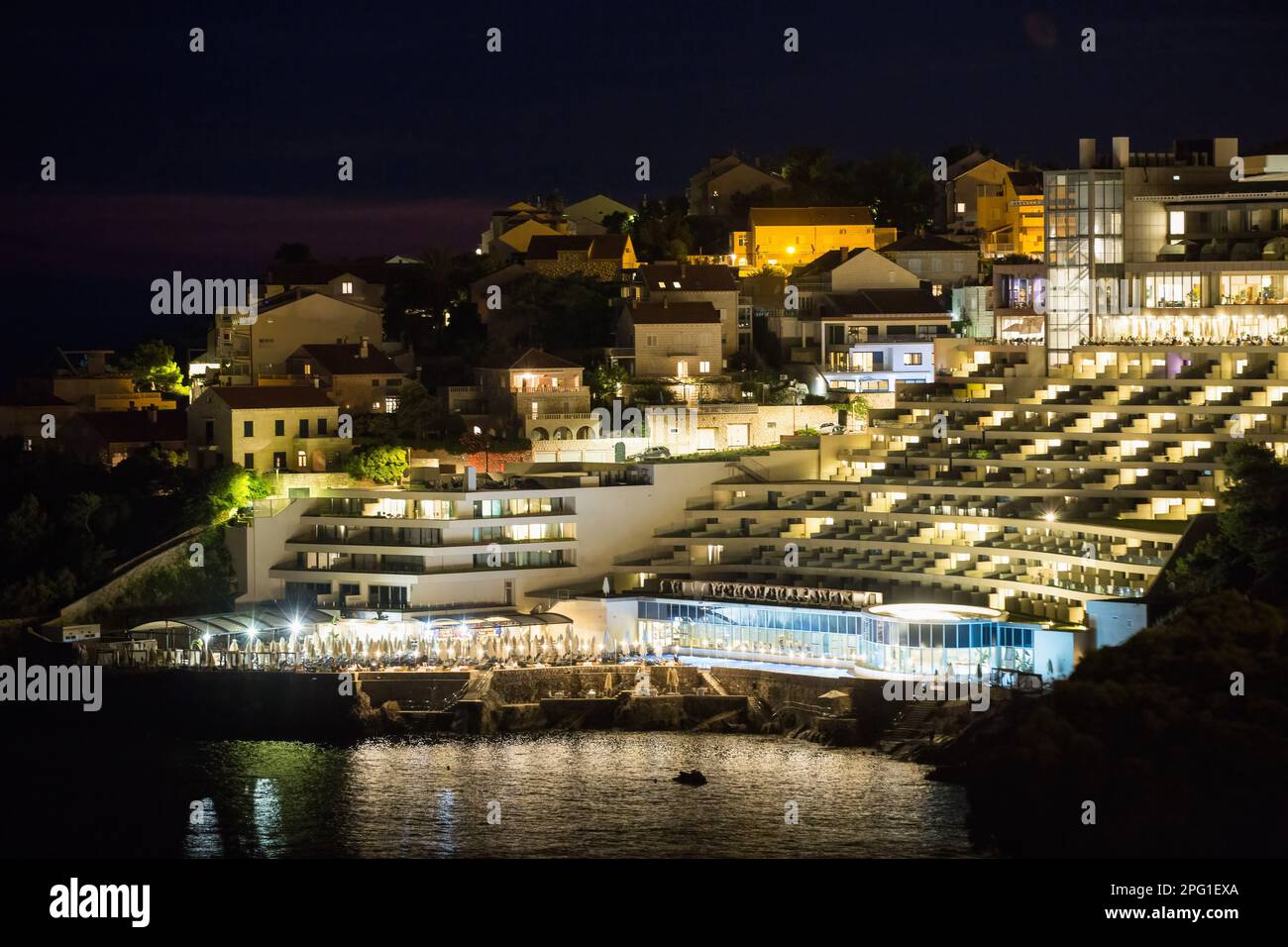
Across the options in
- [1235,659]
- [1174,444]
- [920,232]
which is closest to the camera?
[1235,659]

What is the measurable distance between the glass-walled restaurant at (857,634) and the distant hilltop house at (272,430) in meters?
11.8

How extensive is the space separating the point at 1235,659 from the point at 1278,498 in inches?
258

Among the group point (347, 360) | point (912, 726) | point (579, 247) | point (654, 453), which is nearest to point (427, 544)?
point (654, 453)

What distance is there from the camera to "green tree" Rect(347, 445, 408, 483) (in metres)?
71.6

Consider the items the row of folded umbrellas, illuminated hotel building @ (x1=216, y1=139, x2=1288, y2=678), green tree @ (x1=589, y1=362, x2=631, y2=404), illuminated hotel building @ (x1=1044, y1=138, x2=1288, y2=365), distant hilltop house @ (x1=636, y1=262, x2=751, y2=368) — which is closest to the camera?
illuminated hotel building @ (x1=216, y1=139, x2=1288, y2=678)

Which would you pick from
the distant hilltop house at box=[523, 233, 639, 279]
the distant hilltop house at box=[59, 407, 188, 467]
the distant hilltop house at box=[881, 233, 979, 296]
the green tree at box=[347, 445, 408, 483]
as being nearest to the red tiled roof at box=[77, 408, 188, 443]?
the distant hilltop house at box=[59, 407, 188, 467]

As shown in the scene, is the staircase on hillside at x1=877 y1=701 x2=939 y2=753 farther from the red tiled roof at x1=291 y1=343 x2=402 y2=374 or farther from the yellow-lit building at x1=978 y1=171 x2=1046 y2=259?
the yellow-lit building at x1=978 y1=171 x2=1046 y2=259

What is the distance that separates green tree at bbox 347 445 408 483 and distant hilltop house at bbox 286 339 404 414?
507 centimetres

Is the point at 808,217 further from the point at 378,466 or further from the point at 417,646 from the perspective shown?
the point at 417,646

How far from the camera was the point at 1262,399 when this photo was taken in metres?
66.9

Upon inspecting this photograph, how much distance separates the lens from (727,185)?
100 meters

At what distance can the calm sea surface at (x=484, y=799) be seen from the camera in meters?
51.7
